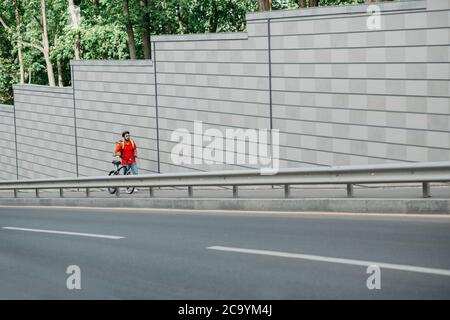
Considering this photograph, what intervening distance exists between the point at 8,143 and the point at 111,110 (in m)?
10.9

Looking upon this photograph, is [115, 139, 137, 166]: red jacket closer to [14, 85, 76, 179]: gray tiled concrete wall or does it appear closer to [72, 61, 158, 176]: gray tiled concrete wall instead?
[72, 61, 158, 176]: gray tiled concrete wall

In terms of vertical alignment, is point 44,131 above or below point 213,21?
below

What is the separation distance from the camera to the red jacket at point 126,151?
2245 centimetres

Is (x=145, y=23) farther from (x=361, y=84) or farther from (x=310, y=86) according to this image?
(x=361, y=84)

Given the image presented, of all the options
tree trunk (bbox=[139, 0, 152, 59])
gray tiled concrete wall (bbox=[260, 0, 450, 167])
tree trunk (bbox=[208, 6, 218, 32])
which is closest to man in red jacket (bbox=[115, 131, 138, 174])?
gray tiled concrete wall (bbox=[260, 0, 450, 167])

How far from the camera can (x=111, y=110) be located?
26453 millimetres

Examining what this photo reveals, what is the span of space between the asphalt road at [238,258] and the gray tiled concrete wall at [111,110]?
9937mm

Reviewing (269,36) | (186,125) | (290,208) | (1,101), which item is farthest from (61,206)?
(1,101)

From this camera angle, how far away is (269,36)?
18781 millimetres

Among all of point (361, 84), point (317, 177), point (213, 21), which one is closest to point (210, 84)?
point (361, 84)

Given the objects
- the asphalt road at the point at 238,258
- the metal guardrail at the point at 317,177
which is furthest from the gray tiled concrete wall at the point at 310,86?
the asphalt road at the point at 238,258

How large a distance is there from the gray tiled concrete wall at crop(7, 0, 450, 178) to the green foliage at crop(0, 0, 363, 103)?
41.7ft

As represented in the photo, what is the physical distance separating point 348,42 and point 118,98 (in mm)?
11027

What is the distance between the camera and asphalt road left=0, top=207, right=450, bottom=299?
768 centimetres
